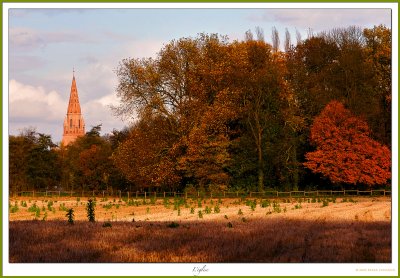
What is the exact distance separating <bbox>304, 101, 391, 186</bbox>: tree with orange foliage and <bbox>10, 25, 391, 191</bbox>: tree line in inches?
3.8

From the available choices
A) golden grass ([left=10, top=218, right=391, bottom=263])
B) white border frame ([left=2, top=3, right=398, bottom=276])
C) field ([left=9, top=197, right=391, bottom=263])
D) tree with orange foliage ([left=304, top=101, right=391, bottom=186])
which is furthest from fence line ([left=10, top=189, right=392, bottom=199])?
white border frame ([left=2, top=3, right=398, bottom=276])

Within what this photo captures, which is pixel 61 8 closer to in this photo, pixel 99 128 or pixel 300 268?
pixel 300 268

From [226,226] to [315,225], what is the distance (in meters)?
2.77

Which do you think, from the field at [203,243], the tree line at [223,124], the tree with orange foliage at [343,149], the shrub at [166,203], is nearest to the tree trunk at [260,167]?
the tree line at [223,124]

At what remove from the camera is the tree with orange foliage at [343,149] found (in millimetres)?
36844

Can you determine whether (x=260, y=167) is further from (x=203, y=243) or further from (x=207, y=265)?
(x=207, y=265)

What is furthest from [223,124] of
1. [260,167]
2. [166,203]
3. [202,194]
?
[166,203]

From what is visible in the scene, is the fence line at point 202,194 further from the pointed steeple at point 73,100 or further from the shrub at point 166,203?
the pointed steeple at point 73,100

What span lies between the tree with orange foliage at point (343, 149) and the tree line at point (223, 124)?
98 millimetres

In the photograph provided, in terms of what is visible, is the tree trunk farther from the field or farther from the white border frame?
the white border frame

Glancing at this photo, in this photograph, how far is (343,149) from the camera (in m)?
41.3

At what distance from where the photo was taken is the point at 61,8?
14.9 metres

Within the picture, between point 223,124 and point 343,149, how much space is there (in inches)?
382

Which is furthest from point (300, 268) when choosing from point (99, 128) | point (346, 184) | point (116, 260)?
point (99, 128)
